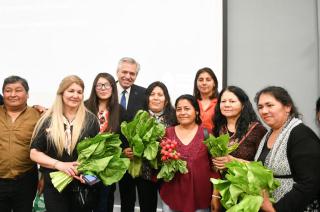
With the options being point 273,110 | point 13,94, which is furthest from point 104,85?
point 273,110

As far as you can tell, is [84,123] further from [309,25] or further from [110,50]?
[309,25]

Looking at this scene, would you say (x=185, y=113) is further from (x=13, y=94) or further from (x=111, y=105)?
(x=13, y=94)

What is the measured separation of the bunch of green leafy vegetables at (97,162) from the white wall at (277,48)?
174 centimetres

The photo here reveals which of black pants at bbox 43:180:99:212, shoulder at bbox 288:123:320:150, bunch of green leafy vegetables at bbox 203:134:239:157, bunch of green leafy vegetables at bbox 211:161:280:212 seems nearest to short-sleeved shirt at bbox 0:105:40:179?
black pants at bbox 43:180:99:212

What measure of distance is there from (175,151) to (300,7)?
84.4 inches

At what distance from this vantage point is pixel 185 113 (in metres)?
2.33

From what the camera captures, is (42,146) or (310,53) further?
(310,53)

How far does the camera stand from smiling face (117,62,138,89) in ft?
9.63

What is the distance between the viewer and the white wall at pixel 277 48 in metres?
3.14

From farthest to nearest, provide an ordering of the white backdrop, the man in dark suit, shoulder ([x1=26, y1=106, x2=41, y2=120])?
the white backdrop, the man in dark suit, shoulder ([x1=26, y1=106, x2=41, y2=120])

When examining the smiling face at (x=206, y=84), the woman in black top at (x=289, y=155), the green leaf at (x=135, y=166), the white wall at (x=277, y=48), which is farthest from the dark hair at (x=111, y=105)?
the white wall at (x=277, y=48)

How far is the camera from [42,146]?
2082mm

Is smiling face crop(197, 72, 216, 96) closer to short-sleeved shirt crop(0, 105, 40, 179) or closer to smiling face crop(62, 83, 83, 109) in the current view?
smiling face crop(62, 83, 83, 109)

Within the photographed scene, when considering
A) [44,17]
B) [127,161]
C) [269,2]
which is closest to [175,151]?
[127,161]
